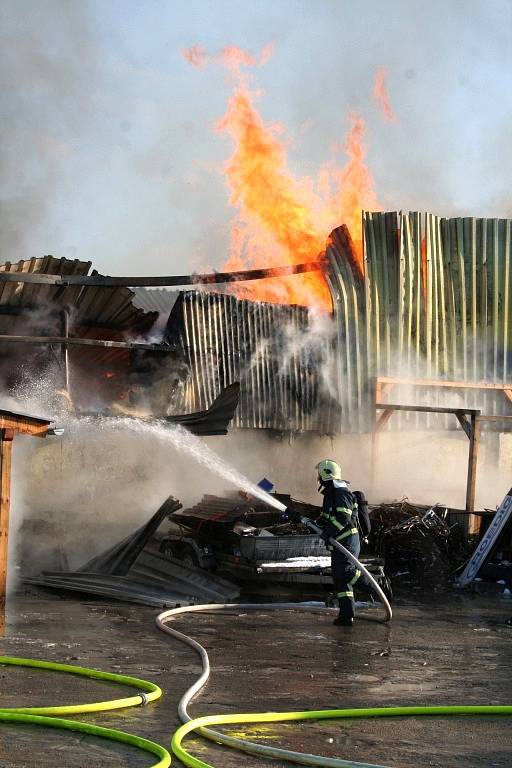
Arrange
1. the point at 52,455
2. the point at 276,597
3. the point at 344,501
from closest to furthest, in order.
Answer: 1. the point at 344,501
2. the point at 276,597
3. the point at 52,455

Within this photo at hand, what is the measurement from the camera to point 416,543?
1695cm

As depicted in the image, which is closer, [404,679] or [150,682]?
[150,682]

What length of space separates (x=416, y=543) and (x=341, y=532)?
533 cm

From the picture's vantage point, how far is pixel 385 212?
2111cm

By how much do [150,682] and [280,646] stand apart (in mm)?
2490

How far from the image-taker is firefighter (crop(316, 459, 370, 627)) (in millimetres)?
11859

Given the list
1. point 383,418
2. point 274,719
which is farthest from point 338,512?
point 383,418

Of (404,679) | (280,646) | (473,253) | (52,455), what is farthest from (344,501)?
(473,253)

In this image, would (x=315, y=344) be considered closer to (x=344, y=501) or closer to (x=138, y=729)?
(x=344, y=501)

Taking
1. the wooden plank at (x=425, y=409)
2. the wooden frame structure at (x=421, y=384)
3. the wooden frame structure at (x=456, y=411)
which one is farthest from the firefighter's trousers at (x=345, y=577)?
the wooden frame structure at (x=421, y=384)

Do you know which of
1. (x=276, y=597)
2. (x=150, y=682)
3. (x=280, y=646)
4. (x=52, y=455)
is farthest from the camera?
(x=52, y=455)

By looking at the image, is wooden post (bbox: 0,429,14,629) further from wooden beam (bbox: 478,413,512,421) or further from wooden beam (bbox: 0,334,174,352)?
wooden beam (bbox: 478,413,512,421)

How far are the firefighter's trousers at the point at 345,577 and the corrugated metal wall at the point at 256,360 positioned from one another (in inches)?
344

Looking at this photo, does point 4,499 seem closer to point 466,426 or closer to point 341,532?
point 341,532
